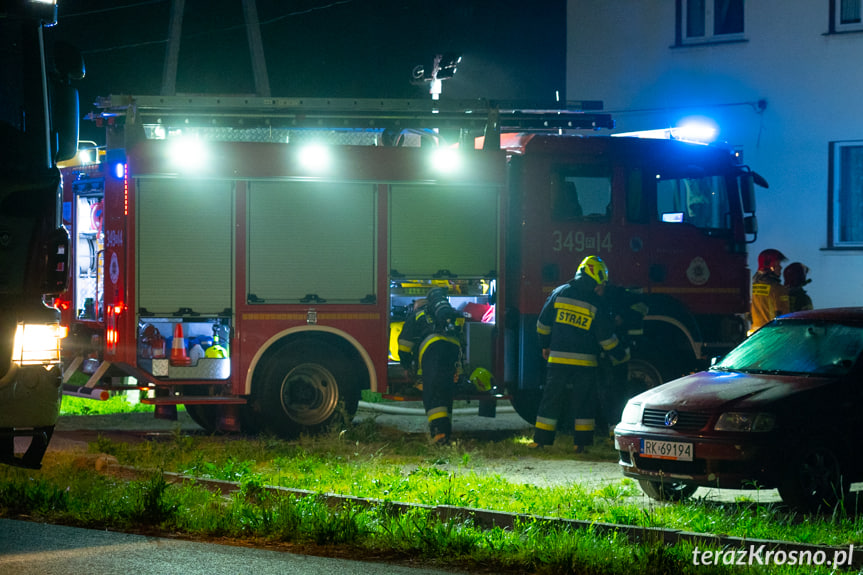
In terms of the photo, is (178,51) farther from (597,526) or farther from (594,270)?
(597,526)

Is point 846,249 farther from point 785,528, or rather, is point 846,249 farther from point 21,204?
point 21,204

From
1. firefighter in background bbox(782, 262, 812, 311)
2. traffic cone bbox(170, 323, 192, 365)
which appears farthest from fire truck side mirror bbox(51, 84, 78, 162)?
firefighter in background bbox(782, 262, 812, 311)

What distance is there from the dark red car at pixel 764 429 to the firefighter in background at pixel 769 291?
3.29 meters

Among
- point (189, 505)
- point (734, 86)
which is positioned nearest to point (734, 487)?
point (189, 505)

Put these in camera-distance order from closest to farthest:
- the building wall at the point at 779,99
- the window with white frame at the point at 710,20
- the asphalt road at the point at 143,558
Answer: the asphalt road at the point at 143,558, the building wall at the point at 779,99, the window with white frame at the point at 710,20

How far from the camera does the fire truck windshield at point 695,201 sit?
498 inches

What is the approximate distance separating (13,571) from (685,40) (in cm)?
1481

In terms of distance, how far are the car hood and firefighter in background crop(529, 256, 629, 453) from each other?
83.3 inches

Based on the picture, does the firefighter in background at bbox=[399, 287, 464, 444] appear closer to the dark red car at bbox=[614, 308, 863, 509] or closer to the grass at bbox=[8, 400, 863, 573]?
the grass at bbox=[8, 400, 863, 573]

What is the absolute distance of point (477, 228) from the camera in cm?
1240

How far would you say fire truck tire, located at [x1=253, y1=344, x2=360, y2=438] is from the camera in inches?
465

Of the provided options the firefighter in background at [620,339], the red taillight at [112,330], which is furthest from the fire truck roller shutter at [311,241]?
the firefighter in background at [620,339]

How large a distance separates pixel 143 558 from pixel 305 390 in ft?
17.2

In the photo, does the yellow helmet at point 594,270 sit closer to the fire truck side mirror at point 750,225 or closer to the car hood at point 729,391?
the fire truck side mirror at point 750,225
